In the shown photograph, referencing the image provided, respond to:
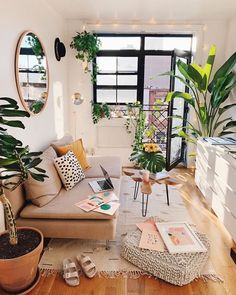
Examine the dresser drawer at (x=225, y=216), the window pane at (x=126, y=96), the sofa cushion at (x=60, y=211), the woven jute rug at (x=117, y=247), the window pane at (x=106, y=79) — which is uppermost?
the window pane at (x=106, y=79)

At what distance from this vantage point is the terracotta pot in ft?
5.24

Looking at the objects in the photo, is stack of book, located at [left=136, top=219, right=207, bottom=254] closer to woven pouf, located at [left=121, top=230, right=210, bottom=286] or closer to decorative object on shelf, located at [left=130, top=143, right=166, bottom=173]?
woven pouf, located at [left=121, top=230, right=210, bottom=286]

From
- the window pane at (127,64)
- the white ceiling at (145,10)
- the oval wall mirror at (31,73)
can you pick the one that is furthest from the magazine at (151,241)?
the window pane at (127,64)

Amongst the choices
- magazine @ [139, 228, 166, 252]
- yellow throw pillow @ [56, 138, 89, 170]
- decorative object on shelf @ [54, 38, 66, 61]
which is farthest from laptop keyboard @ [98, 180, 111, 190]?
decorative object on shelf @ [54, 38, 66, 61]

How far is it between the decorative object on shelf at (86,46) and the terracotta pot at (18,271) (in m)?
2.93

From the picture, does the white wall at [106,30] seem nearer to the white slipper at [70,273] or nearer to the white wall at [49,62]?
the white wall at [49,62]

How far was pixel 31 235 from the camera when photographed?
1867 millimetres

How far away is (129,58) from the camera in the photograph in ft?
13.7

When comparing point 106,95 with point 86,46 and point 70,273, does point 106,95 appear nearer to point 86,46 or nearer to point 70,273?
point 86,46

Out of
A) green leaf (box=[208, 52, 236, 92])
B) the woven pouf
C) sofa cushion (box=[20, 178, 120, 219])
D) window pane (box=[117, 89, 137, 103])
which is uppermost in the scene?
green leaf (box=[208, 52, 236, 92])

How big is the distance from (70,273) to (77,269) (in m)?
0.10

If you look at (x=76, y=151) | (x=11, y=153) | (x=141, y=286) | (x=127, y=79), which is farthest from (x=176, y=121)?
(x=11, y=153)

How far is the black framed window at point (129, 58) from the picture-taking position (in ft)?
13.5

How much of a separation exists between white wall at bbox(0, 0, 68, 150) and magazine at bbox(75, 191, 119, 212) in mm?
878
